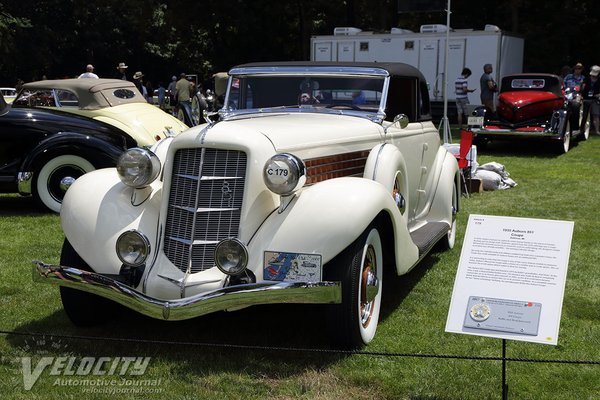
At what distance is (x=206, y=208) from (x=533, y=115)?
1169cm

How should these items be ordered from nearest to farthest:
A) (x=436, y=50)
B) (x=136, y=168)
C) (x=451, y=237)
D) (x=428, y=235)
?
(x=136, y=168) → (x=428, y=235) → (x=451, y=237) → (x=436, y=50)

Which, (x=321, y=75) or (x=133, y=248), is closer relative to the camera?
(x=133, y=248)

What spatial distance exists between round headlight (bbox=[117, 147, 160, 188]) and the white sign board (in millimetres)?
2016

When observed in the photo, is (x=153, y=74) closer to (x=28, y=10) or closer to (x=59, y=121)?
(x=28, y=10)

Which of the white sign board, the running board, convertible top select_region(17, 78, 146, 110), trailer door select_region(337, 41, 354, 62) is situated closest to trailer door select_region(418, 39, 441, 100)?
trailer door select_region(337, 41, 354, 62)

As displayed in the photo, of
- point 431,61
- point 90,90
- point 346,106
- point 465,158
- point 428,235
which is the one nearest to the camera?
point 428,235

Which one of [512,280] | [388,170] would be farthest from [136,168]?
[512,280]

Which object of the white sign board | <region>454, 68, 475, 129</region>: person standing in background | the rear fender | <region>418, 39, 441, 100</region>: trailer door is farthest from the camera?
<region>418, 39, 441, 100</region>: trailer door

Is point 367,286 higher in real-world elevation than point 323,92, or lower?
lower

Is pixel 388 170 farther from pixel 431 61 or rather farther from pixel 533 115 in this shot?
pixel 431 61

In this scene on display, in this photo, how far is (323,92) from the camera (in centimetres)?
570

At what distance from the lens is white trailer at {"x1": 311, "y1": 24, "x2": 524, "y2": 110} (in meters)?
20.0

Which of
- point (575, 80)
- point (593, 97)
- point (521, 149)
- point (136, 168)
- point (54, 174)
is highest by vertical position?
point (136, 168)

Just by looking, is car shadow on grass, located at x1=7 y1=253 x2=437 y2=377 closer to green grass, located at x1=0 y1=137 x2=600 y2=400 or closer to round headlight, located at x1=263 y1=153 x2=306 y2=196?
green grass, located at x1=0 y1=137 x2=600 y2=400
